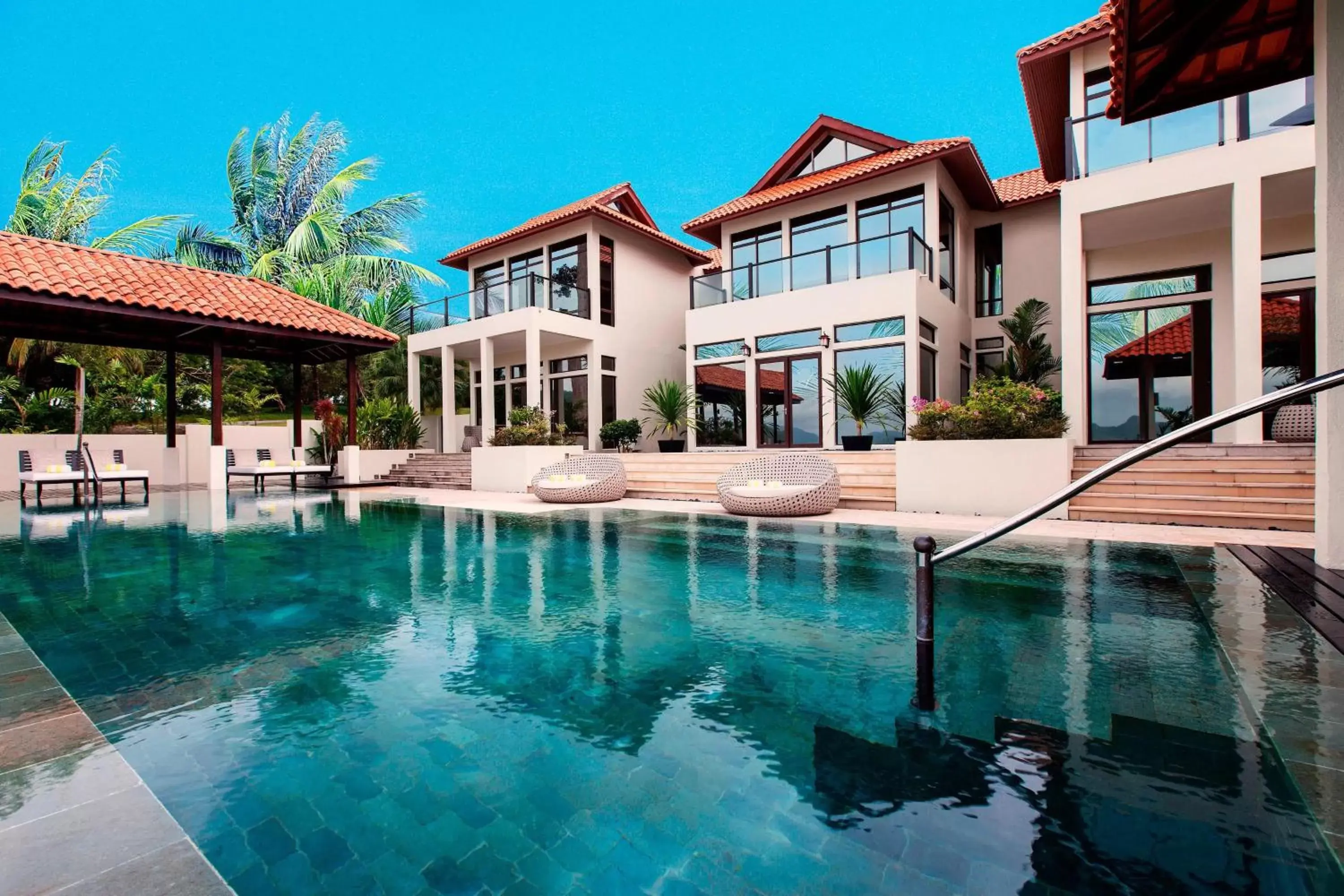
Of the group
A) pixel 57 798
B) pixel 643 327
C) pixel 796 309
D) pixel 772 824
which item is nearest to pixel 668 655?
pixel 772 824

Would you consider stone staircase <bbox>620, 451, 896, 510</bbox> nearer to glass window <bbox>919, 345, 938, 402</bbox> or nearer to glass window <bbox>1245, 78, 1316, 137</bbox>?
glass window <bbox>919, 345, 938, 402</bbox>

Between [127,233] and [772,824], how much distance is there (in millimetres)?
32504

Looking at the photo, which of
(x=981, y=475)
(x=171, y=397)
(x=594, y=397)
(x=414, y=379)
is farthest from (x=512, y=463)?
Answer: (x=981, y=475)

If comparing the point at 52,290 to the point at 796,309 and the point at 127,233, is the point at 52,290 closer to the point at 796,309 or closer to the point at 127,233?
the point at 796,309

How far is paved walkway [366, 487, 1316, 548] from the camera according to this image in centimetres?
706

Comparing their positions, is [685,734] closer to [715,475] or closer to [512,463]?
[715,475]

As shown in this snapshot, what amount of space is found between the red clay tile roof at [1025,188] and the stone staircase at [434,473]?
49.2 ft

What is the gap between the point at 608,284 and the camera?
1994 centimetres

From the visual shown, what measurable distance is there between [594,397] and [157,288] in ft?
33.6

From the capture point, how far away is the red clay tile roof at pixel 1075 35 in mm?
10586

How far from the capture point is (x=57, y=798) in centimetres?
211

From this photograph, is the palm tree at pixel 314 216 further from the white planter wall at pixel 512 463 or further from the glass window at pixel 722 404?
the glass window at pixel 722 404

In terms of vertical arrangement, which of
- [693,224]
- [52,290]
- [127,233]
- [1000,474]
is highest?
[127,233]

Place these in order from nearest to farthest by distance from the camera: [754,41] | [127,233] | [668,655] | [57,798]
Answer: [57,798], [668,655], [127,233], [754,41]
